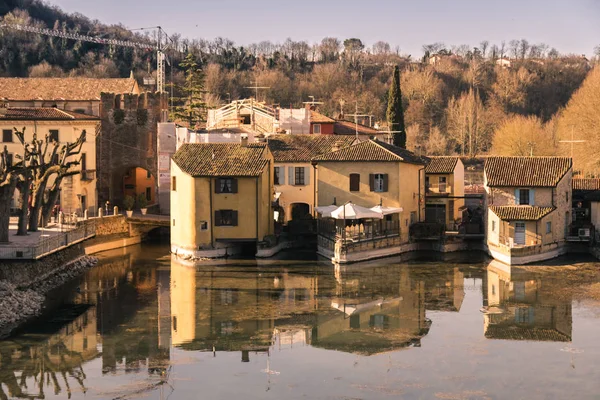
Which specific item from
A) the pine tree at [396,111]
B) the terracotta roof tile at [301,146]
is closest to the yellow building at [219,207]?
the terracotta roof tile at [301,146]

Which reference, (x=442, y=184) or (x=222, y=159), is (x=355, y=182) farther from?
(x=442, y=184)

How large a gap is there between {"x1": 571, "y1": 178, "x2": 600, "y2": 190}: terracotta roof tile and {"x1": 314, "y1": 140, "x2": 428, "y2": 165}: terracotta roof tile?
8556mm

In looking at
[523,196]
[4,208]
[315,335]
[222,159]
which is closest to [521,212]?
[523,196]

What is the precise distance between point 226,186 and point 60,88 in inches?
920

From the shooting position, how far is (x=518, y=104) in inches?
4370

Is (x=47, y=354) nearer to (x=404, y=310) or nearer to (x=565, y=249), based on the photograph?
(x=404, y=310)

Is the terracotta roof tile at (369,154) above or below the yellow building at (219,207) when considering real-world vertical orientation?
above

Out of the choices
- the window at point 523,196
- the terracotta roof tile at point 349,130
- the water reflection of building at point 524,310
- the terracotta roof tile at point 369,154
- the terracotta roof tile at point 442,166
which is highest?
the terracotta roof tile at point 349,130

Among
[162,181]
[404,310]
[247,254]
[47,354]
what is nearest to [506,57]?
[162,181]

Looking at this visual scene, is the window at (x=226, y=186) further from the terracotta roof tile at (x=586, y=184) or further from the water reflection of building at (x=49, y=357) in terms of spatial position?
the terracotta roof tile at (x=586, y=184)

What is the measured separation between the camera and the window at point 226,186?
47219mm

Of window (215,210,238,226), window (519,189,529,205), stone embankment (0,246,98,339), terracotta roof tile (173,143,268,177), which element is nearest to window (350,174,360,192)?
terracotta roof tile (173,143,268,177)

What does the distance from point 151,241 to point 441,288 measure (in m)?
23.5

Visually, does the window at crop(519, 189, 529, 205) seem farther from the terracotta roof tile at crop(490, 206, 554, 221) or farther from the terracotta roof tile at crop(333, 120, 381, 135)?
the terracotta roof tile at crop(333, 120, 381, 135)
